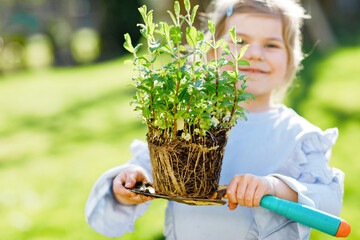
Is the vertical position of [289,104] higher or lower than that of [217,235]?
higher

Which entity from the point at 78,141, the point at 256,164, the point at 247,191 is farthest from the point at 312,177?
the point at 78,141

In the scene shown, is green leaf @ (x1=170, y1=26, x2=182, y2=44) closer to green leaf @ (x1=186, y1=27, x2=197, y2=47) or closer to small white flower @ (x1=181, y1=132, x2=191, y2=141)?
green leaf @ (x1=186, y1=27, x2=197, y2=47)

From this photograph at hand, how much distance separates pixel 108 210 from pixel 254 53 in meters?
0.86

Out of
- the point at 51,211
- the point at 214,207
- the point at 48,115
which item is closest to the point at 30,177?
the point at 51,211

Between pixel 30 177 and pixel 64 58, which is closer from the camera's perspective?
pixel 30 177

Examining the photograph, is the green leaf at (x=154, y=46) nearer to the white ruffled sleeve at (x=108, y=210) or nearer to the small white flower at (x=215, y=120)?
the small white flower at (x=215, y=120)

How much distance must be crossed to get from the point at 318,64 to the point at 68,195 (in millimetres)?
4839

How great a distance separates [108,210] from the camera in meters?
1.86

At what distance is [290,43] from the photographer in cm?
218

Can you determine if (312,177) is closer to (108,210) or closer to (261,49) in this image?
(261,49)

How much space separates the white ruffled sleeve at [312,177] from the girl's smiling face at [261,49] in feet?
0.93

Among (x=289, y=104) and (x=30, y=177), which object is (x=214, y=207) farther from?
(x=289, y=104)

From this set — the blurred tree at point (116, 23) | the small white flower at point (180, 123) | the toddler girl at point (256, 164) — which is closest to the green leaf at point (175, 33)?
the small white flower at point (180, 123)

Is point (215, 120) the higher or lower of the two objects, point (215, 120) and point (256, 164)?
the higher
